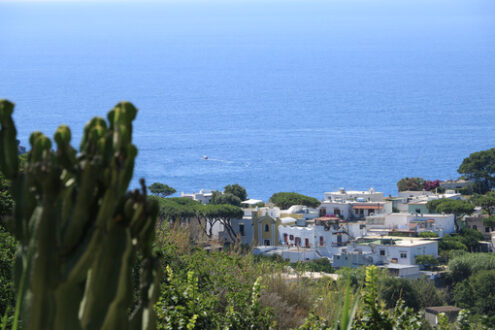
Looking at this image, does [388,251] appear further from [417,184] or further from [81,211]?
[81,211]

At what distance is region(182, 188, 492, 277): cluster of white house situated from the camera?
25859 millimetres

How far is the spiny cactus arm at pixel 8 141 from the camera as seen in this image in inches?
64.9

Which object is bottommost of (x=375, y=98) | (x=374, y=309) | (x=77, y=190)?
(x=374, y=309)

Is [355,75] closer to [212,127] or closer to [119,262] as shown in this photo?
[212,127]

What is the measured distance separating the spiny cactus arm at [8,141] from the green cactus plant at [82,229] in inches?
2.9

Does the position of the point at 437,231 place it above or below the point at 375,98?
below

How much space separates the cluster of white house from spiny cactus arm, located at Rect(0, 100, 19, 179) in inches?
841

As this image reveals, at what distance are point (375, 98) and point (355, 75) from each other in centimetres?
2707

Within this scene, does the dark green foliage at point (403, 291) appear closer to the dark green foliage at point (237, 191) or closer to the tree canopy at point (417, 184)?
the dark green foliage at point (237, 191)

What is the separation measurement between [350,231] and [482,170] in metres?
13.5

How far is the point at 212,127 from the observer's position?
79438mm

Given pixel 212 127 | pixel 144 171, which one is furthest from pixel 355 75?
pixel 144 171

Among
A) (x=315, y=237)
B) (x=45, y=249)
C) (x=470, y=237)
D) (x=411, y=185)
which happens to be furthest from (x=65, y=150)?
(x=411, y=185)

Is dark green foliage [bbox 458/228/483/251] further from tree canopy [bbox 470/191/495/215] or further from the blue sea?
the blue sea
